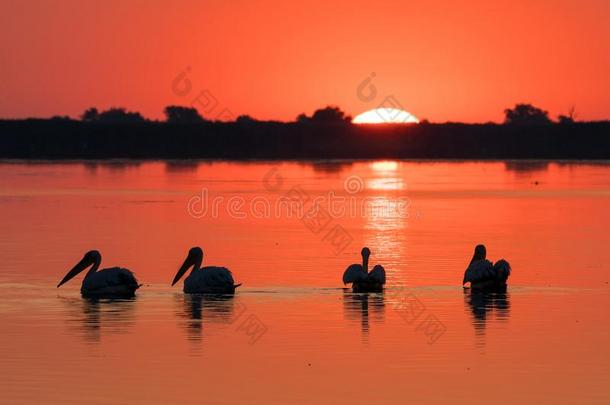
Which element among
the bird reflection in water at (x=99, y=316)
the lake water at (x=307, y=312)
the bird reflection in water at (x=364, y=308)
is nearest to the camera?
the lake water at (x=307, y=312)

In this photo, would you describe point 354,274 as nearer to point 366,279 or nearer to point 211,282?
point 366,279

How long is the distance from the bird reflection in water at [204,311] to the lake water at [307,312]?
0.05 meters

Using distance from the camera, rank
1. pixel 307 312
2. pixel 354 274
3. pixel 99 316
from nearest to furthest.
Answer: pixel 99 316 < pixel 307 312 < pixel 354 274

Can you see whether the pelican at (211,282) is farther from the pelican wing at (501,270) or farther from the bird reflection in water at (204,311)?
the pelican wing at (501,270)

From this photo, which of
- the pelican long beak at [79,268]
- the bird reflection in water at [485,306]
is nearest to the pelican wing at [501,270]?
the bird reflection in water at [485,306]

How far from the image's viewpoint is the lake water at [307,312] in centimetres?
1310

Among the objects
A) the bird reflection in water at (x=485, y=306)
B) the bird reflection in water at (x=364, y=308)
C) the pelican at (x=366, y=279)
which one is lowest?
the bird reflection in water at (x=485, y=306)

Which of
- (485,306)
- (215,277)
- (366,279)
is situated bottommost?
(485,306)

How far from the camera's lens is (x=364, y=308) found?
715 inches

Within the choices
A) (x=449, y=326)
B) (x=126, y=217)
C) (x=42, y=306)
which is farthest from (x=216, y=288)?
(x=126, y=217)

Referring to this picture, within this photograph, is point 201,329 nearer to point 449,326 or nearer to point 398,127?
point 449,326

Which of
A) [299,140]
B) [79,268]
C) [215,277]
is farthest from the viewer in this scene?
[299,140]

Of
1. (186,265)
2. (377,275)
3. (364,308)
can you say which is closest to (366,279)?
(377,275)

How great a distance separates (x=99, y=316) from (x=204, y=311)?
1290 mm
